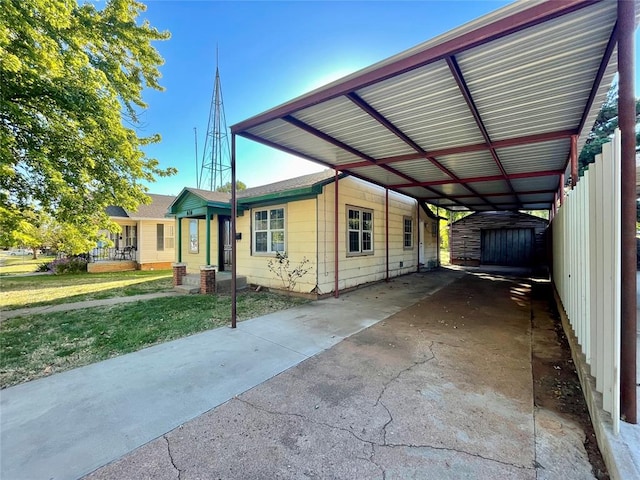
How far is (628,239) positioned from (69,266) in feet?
58.7

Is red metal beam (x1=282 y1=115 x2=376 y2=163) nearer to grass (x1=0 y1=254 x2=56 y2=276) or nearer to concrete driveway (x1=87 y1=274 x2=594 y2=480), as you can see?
concrete driveway (x1=87 y1=274 x2=594 y2=480)

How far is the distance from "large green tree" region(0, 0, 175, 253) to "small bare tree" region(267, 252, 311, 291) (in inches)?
162

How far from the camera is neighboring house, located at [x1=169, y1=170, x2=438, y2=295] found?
7.54m

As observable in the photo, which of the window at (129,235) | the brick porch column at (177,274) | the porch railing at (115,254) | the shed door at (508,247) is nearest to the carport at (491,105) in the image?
the brick porch column at (177,274)

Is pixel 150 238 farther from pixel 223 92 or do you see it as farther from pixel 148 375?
pixel 148 375

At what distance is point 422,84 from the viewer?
144 inches

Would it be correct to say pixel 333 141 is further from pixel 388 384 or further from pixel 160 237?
pixel 160 237

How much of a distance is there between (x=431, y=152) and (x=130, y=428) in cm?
676

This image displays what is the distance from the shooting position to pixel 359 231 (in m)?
9.09

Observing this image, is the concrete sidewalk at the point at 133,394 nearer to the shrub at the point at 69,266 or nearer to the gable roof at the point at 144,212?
the gable roof at the point at 144,212

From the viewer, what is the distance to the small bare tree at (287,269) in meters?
7.65

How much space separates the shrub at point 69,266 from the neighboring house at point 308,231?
19.5 ft

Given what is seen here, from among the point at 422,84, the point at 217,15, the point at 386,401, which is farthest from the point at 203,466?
the point at 217,15

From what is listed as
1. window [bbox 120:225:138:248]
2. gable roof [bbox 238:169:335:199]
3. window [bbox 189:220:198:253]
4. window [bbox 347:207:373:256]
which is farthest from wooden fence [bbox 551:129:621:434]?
window [bbox 120:225:138:248]
